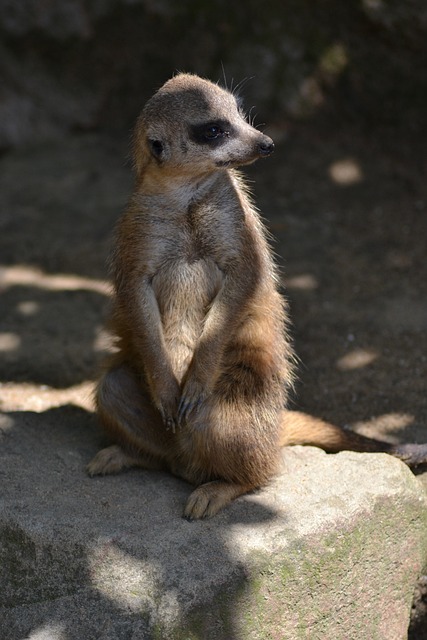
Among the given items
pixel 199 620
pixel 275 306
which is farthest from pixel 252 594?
pixel 275 306

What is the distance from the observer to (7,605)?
10.6 ft

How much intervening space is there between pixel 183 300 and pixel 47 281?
7.94 ft

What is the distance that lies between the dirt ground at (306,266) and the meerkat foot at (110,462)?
722 millimetres

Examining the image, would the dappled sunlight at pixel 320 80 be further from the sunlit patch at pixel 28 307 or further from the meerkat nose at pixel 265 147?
the meerkat nose at pixel 265 147

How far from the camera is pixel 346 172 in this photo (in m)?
6.70

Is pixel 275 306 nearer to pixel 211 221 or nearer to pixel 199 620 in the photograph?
pixel 211 221

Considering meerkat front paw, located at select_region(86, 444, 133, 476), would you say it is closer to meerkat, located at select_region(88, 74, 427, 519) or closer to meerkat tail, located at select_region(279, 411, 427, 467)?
meerkat, located at select_region(88, 74, 427, 519)

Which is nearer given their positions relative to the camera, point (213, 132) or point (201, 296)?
point (213, 132)

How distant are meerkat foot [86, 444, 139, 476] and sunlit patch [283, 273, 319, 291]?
7.13 feet

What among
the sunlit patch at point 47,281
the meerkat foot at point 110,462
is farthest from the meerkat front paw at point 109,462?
the sunlit patch at point 47,281

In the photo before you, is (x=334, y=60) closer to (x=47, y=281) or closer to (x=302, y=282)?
(x=302, y=282)

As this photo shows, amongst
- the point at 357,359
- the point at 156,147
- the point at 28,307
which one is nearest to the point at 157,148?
the point at 156,147

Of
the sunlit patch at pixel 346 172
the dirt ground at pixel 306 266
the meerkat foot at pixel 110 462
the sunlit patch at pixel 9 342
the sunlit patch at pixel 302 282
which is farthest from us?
the sunlit patch at pixel 346 172

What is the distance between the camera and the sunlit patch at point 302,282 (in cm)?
575
